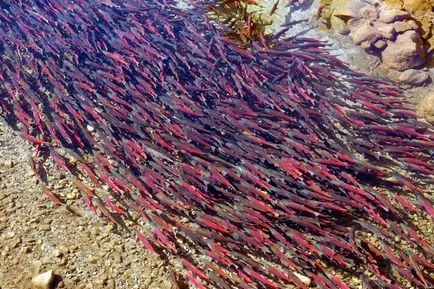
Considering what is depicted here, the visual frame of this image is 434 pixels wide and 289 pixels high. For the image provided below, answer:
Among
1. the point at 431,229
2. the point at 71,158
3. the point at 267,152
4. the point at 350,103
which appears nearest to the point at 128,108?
the point at 71,158

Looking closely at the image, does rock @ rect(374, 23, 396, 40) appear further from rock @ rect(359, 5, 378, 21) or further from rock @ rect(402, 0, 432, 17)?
rock @ rect(402, 0, 432, 17)

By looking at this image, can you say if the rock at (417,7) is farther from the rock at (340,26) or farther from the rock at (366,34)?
the rock at (340,26)

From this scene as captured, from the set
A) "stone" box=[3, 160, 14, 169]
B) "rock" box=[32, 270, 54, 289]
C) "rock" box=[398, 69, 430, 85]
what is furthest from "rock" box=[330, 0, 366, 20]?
"rock" box=[32, 270, 54, 289]

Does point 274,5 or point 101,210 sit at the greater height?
point 274,5

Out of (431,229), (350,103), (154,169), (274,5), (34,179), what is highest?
(274,5)

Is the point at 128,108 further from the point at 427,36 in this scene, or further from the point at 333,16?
the point at 427,36

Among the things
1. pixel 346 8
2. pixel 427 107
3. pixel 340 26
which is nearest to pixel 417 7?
pixel 346 8
